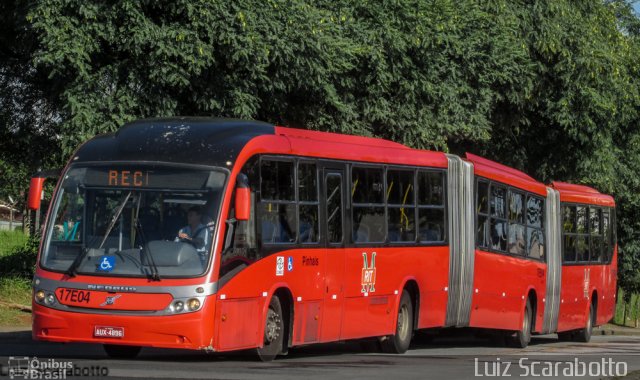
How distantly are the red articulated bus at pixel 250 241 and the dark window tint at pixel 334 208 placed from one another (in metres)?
0.03

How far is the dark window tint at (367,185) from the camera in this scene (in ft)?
59.7

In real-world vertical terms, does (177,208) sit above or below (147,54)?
below

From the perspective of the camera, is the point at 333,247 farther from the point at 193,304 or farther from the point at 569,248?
the point at 569,248

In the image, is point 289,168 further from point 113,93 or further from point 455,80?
point 455,80

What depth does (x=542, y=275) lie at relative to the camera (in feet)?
87.1

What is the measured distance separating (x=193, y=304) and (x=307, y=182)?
343cm

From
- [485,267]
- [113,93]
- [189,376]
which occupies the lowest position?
[189,376]

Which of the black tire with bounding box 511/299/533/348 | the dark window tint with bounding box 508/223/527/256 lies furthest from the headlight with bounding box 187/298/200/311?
the black tire with bounding box 511/299/533/348

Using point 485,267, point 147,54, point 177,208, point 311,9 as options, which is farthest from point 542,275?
point 177,208

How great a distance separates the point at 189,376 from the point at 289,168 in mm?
4211

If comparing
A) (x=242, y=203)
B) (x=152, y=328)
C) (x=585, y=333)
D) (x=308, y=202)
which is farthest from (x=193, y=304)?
(x=585, y=333)

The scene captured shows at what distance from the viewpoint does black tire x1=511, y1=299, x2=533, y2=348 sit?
24.9 meters

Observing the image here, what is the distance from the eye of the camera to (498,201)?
24.0 metres

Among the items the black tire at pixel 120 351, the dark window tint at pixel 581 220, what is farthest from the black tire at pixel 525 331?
the black tire at pixel 120 351
